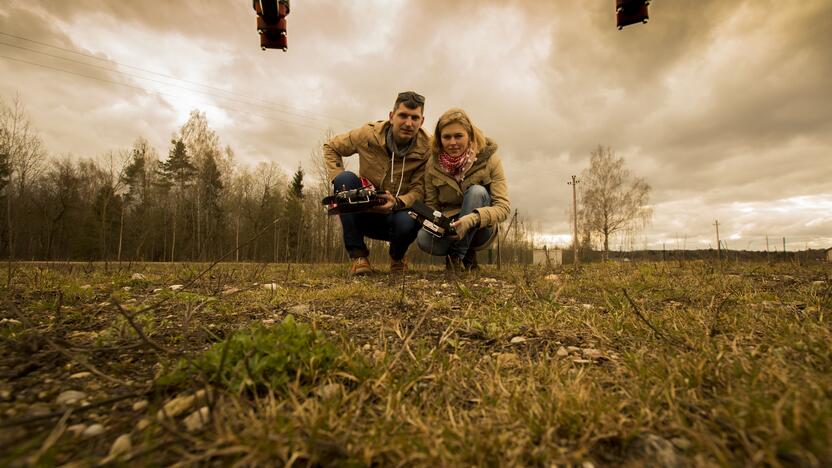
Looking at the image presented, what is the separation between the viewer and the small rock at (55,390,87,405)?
1011 mm

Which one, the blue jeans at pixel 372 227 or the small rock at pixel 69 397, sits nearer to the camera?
the small rock at pixel 69 397

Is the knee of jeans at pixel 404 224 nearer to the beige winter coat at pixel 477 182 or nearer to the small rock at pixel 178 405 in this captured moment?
the beige winter coat at pixel 477 182

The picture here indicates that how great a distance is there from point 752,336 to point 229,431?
1967mm

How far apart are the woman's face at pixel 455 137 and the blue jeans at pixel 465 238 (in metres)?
0.54

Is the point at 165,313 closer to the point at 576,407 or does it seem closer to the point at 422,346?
the point at 422,346

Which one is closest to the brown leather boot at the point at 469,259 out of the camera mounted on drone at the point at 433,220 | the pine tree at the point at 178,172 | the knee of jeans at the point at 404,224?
the knee of jeans at the point at 404,224

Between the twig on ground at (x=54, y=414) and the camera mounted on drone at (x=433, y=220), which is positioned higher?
the camera mounted on drone at (x=433, y=220)

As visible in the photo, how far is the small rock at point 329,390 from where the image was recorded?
105cm

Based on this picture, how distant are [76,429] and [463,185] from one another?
12.8ft

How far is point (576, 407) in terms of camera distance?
3.26 ft

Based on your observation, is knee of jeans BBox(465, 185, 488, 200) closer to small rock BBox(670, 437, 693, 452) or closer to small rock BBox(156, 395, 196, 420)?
small rock BBox(670, 437, 693, 452)

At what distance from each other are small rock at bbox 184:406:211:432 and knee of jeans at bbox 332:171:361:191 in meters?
3.71

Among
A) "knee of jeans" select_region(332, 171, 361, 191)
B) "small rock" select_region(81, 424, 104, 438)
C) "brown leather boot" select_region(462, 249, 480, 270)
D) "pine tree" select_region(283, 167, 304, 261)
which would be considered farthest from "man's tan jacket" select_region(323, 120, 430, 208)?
"pine tree" select_region(283, 167, 304, 261)

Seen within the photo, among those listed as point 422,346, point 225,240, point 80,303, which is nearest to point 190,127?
point 225,240
